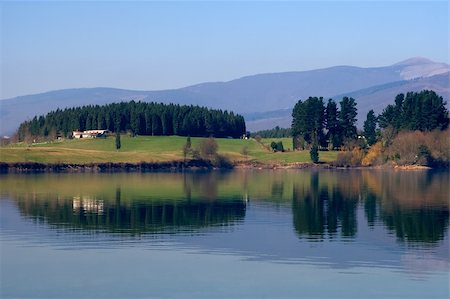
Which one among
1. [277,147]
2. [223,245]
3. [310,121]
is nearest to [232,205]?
[223,245]

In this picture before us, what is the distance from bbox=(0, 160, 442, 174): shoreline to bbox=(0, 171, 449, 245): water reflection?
41.7m

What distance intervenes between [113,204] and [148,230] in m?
18.1

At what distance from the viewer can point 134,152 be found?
174 m

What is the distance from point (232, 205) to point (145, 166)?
89.5 meters

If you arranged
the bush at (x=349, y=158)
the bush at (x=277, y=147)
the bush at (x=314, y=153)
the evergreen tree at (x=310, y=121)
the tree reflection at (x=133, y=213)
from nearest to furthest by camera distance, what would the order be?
1. the tree reflection at (x=133, y=213)
2. the bush at (x=314, y=153)
3. the bush at (x=349, y=158)
4. the evergreen tree at (x=310, y=121)
5. the bush at (x=277, y=147)

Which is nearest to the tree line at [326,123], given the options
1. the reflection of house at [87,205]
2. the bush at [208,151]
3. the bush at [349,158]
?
the bush at [349,158]

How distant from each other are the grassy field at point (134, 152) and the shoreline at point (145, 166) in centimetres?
148

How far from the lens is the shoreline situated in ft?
477

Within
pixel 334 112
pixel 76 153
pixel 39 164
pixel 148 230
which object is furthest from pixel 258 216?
pixel 334 112

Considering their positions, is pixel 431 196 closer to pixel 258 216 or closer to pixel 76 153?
pixel 258 216

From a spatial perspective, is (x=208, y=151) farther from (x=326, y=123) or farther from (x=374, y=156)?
(x=374, y=156)

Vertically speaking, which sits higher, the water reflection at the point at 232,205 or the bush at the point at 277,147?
the bush at the point at 277,147

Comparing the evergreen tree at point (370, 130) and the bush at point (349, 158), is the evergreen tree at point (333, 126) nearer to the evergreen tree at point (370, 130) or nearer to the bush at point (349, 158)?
the evergreen tree at point (370, 130)

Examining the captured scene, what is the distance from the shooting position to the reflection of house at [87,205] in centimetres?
6557
